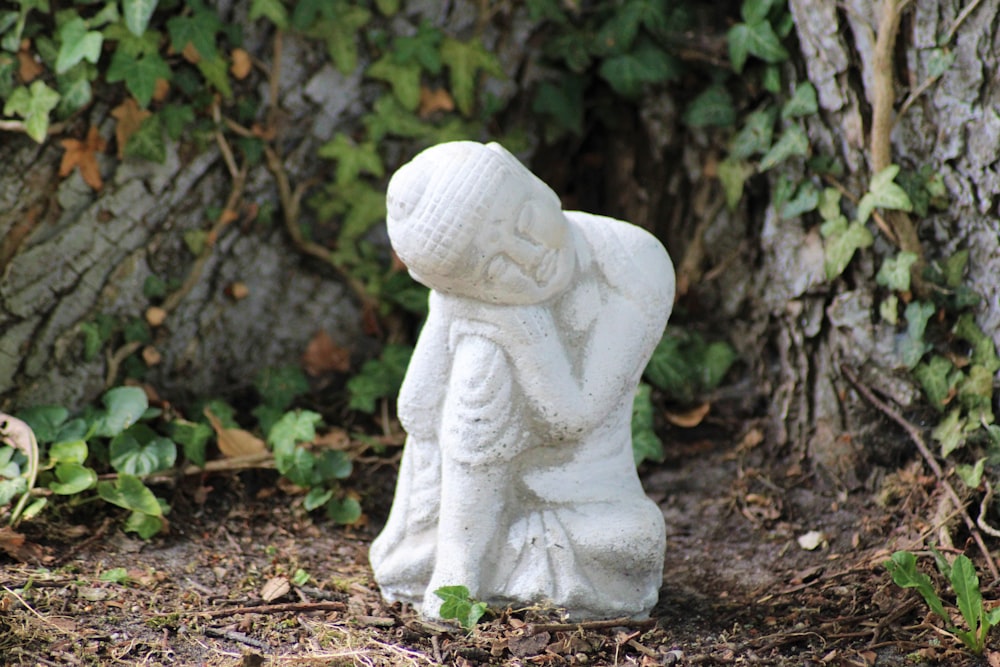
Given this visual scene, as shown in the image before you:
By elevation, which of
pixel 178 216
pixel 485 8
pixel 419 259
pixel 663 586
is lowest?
pixel 663 586

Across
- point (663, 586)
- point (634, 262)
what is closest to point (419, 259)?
point (634, 262)

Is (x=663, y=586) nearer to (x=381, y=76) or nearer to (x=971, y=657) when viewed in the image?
(x=971, y=657)

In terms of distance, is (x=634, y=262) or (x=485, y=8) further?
(x=485, y=8)

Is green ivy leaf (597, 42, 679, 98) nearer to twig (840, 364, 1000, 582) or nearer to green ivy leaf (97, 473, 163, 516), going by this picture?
twig (840, 364, 1000, 582)

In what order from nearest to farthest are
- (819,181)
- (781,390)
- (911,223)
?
(911,223)
(819,181)
(781,390)

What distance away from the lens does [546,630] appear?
11.4ft

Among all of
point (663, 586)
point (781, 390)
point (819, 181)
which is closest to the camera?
point (663, 586)

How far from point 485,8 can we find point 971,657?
321 centimetres

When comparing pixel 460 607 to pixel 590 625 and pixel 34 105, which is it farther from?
pixel 34 105

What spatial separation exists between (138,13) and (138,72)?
0.78ft

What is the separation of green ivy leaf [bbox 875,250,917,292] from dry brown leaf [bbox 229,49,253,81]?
2.62m

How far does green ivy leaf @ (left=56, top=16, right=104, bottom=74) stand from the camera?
170 inches

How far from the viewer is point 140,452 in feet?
14.1

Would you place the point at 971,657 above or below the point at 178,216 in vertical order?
below
